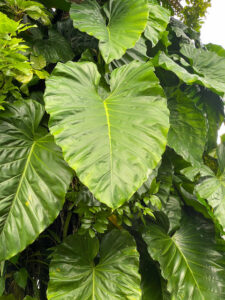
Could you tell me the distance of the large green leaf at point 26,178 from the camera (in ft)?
2.73

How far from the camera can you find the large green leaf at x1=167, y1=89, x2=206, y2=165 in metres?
1.33

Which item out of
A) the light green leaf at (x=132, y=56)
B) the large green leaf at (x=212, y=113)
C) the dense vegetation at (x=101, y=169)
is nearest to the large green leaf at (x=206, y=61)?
the dense vegetation at (x=101, y=169)

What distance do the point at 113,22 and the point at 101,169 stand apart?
90 cm

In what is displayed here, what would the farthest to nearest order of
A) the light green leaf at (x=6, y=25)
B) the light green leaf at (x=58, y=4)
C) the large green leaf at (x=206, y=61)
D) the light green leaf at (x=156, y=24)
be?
the large green leaf at (x=206, y=61), the light green leaf at (x=58, y=4), the light green leaf at (x=156, y=24), the light green leaf at (x=6, y=25)


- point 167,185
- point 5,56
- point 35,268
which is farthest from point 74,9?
point 35,268

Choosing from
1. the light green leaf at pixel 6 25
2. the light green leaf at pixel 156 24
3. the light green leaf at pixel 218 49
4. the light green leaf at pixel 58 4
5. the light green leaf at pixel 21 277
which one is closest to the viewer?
the light green leaf at pixel 6 25

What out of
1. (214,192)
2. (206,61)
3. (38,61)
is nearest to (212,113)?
(206,61)

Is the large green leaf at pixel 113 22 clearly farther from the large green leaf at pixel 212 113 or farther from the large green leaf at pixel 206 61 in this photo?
the large green leaf at pixel 212 113

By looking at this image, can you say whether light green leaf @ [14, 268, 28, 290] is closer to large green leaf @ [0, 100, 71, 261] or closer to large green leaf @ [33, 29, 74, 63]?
large green leaf @ [0, 100, 71, 261]

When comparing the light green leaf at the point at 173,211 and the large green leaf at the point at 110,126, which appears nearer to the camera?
the large green leaf at the point at 110,126

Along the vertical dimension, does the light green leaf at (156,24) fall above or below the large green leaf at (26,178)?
above

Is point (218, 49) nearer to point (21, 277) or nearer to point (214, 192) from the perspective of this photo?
point (214, 192)

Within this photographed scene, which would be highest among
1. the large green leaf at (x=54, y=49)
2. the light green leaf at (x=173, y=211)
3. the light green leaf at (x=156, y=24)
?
the light green leaf at (x=156, y=24)

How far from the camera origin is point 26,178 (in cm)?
92
